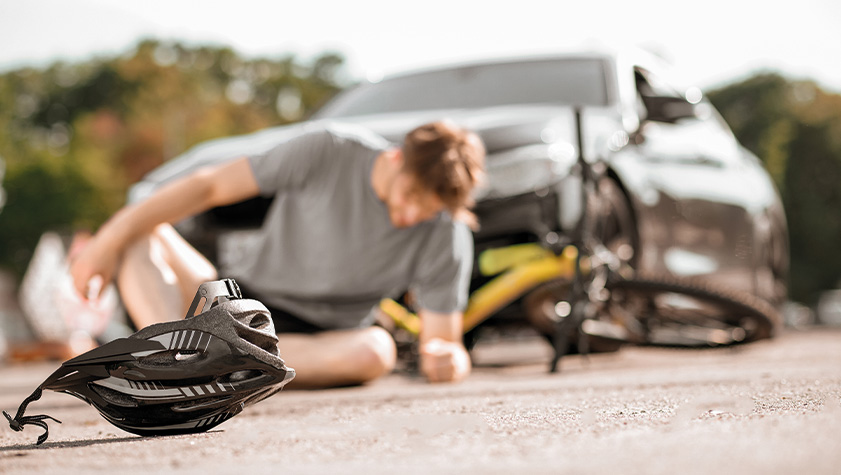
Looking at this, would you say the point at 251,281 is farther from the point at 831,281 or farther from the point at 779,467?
the point at 831,281

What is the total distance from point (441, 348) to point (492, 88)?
6.60 feet

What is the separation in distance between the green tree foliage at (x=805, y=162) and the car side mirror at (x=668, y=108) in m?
23.6

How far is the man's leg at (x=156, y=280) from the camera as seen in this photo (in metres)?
2.88

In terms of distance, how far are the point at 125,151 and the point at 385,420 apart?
46.5m

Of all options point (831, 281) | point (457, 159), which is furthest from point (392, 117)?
point (831, 281)

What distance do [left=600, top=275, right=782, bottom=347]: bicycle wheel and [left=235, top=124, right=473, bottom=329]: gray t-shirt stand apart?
953 millimetres

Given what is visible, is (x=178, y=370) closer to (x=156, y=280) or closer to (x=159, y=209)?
(x=156, y=280)

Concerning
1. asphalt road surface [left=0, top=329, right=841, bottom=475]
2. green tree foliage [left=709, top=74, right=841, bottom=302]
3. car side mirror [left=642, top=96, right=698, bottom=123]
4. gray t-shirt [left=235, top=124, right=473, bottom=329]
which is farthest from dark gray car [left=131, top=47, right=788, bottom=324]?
green tree foliage [left=709, top=74, right=841, bottom=302]

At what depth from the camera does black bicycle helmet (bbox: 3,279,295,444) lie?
180cm

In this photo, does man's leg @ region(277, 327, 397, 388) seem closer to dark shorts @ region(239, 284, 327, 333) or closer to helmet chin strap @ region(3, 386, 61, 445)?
dark shorts @ region(239, 284, 327, 333)

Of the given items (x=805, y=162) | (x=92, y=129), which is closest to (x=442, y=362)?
(x=805, y=162)

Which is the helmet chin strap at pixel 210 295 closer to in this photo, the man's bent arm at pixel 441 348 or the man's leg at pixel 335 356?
the man's leg at pixel 335 356

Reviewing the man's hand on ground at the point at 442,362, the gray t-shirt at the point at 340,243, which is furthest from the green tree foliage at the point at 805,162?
the man's hand on ground at the point at 442,362

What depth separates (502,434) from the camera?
175 cm
